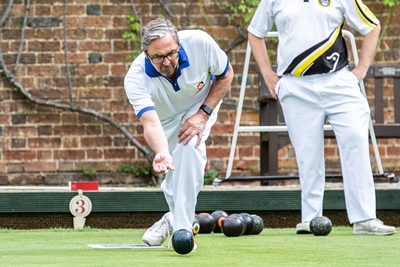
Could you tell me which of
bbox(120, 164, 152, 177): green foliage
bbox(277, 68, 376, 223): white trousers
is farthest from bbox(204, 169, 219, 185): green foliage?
bbox(277, 68, 376, 223): white trousers

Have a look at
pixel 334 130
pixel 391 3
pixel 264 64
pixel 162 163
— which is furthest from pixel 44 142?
pixel 162 163

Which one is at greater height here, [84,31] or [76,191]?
[84,31]

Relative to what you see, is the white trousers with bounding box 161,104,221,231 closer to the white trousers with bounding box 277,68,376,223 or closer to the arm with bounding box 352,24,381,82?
the white trousers with bounding box 277,68,376,223

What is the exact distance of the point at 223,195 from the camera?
6.14m

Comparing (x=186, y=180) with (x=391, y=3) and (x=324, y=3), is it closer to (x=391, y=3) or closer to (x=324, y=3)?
(x=324, y=3)

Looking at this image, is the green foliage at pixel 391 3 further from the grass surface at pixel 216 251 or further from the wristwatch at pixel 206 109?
the wristwatch at pixel 206 109

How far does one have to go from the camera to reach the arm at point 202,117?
166 inches

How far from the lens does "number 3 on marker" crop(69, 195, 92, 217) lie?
19.5 feet

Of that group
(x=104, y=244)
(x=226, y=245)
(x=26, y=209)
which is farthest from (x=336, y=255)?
(x=26, y=209)

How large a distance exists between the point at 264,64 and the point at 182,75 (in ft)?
4.62

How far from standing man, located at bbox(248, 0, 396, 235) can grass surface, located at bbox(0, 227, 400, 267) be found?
21 cm

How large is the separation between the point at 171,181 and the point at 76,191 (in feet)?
5.04

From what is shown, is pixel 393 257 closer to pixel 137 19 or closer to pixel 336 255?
pixel 336 255

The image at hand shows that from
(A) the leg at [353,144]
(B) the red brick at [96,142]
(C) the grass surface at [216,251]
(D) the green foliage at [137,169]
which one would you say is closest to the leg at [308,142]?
(A) the leg at [353,144]
